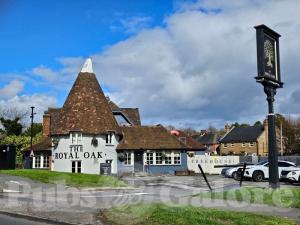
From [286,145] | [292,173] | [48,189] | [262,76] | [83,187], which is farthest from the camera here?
[286,145]

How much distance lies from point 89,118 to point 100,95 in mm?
3806

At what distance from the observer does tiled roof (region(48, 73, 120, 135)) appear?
48.2 m

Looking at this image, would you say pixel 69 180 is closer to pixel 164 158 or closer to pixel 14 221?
pixel 14 221

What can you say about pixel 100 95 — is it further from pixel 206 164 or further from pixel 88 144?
pixel 206 164

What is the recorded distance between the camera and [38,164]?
51969mm

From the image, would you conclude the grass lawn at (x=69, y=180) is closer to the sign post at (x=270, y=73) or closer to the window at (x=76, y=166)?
the sign post at (x=270, y=73)

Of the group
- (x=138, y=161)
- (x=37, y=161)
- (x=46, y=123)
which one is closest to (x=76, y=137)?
(x=37, y=161)

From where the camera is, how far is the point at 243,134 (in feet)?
311

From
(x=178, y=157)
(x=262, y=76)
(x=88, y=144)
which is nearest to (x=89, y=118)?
(x=88, y=144)

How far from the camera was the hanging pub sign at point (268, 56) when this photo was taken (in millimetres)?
17812

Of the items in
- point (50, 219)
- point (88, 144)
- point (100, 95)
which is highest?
point (100, 95)

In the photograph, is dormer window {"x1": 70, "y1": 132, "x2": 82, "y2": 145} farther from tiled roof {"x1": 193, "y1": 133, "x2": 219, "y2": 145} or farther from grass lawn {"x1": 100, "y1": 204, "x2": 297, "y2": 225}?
tiled roof {"x1": 193, "y1": 133, "x2": 219, "y2": 145}

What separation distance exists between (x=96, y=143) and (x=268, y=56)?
3186 cm

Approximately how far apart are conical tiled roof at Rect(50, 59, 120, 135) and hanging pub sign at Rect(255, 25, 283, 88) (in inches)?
1225
